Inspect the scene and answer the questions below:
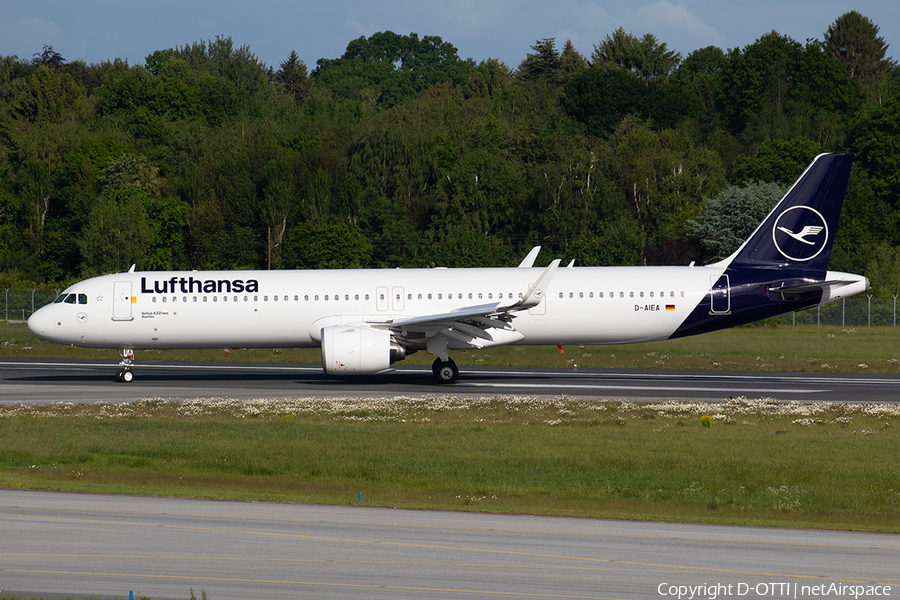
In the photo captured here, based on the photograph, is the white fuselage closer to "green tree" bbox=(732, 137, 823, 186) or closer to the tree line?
the tree line

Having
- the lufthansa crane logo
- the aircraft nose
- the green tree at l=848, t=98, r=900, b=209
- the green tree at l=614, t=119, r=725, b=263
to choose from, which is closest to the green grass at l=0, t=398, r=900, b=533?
the aircraft nose

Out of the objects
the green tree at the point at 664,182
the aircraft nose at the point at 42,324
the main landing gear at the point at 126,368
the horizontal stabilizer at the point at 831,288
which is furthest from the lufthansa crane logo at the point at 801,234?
the green tree at the point at 664,182

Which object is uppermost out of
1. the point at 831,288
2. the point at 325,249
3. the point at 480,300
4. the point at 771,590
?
the point at 325,249

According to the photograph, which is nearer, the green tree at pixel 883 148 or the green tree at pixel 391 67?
the green tree at pixel 883 148

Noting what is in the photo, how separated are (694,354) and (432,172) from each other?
52.4 metres

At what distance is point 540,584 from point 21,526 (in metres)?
7.16

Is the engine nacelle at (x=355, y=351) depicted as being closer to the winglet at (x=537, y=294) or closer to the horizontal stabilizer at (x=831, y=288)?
the winglet at (x=537, y=294)

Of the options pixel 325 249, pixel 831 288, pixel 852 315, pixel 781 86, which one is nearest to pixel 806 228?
pixel 831 288

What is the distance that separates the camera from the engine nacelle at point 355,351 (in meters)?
28.2

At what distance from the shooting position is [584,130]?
10456cm

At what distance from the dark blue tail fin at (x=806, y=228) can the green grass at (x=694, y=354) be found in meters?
7.10

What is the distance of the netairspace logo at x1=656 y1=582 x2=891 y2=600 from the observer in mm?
9836

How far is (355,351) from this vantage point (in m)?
28.2

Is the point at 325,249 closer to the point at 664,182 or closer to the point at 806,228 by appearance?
the point at 664,182
